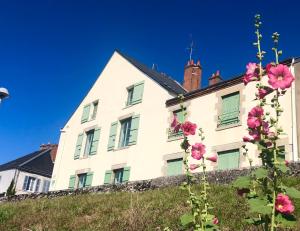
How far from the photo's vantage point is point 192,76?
79.8 ft

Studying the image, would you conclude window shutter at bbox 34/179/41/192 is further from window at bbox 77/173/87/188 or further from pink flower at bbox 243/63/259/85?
pink flower at bbox 243/63/259/85

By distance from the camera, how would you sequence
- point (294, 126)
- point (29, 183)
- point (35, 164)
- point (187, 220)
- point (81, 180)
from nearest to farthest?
point (187, 220) → point (294, 126) → point (81, 180) → point (29, 183) → point (35, 164)

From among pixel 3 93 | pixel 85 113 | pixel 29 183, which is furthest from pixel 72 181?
pixel 29 183

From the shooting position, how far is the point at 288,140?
601 inches

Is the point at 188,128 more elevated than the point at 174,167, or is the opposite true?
the point at 174,167

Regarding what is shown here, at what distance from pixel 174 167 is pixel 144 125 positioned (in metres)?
3.56

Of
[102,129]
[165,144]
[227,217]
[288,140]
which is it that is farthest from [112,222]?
[102,129]

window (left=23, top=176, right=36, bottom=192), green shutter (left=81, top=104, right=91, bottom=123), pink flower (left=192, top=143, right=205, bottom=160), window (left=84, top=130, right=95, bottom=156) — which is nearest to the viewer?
pink flower (left=192, top=143, right=205, bottom=160)

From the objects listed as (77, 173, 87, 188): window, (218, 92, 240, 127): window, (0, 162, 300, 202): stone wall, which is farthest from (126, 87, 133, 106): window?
(0, 162, 300, 202): stone wall

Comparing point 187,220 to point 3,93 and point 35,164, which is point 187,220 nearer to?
point 3,93

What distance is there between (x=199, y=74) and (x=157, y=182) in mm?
12456

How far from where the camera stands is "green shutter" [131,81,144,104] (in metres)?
23.1

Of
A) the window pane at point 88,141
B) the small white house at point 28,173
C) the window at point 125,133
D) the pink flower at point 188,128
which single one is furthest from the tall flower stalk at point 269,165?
the small white house at point 28,173

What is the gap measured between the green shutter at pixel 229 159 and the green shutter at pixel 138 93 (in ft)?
23.3
